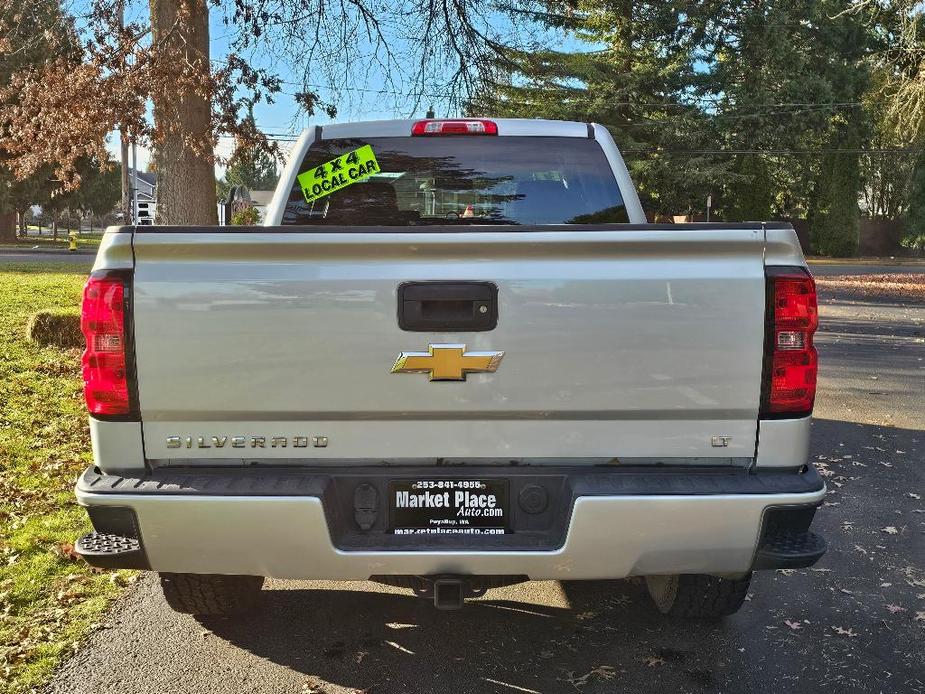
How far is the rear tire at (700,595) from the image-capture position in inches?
137

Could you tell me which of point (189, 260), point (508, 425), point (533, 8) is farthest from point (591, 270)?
point (533, 8)

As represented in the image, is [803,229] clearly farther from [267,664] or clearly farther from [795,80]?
[267,664]

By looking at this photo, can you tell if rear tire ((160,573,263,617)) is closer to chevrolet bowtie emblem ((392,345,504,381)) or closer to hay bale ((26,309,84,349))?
A: chevrolet bowtie emblem ((392,345,504,381))

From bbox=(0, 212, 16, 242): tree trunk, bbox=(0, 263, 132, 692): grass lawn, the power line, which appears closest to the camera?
bbox=(0, 263, 132, 692): grass lawn

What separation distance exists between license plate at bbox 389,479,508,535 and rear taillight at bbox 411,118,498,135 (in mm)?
1970

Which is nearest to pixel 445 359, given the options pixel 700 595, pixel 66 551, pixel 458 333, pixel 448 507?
pixel 458 333

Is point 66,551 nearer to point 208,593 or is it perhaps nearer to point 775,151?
point 208,593

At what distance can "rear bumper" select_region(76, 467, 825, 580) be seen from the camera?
269cm

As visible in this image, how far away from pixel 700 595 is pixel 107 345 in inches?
97.7

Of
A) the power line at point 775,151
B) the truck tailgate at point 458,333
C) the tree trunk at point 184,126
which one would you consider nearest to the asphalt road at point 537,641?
the truck tailgate at point 458,333

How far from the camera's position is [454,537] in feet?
9.25

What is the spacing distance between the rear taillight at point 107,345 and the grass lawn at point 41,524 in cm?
123

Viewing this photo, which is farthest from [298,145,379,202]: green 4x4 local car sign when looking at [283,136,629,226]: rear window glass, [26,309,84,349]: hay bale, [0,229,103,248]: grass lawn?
[0,229,103,248]: grass lawn

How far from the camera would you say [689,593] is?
3.54m
